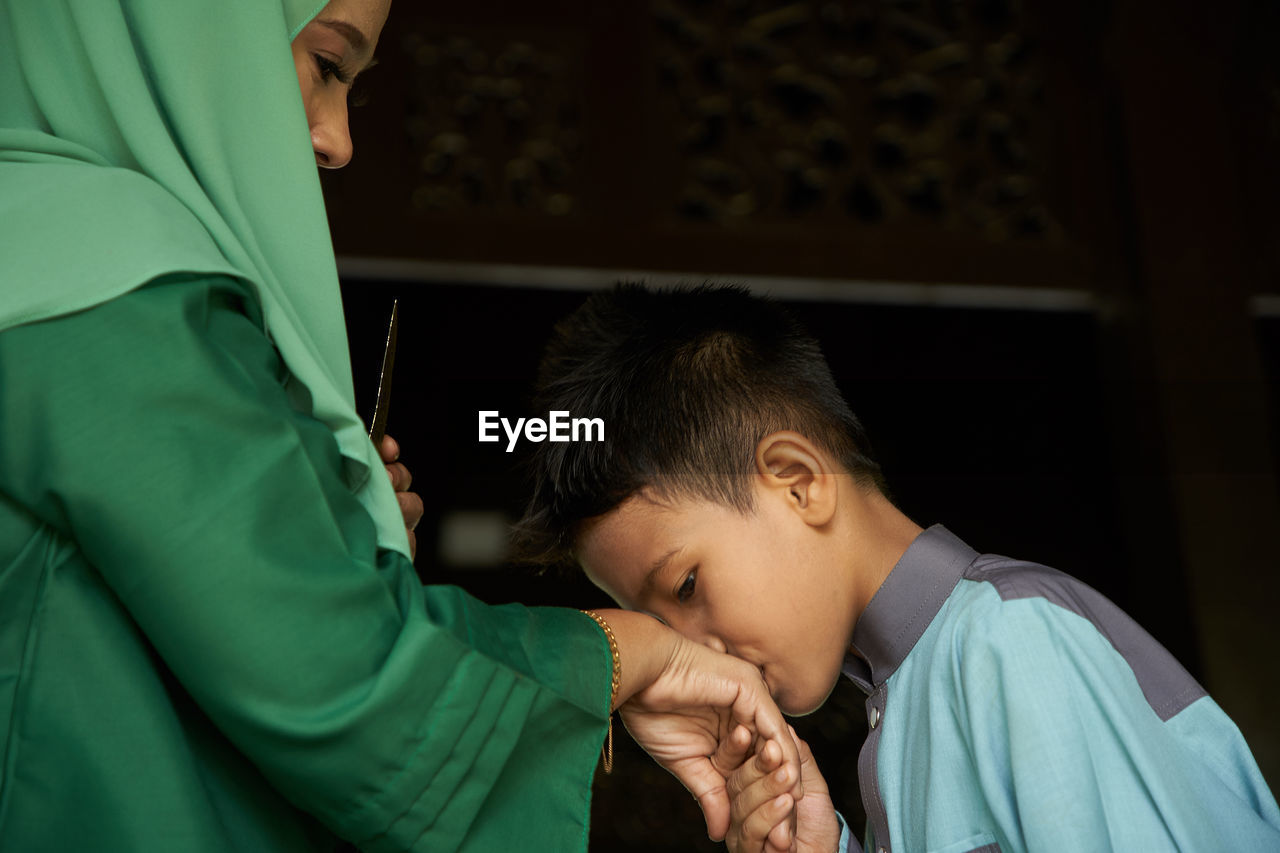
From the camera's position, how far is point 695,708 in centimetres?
106

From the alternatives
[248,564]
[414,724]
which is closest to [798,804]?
[414,724]

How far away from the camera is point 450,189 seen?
2.39 meters

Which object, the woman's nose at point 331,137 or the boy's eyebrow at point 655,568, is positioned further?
the boy's eyebrow at point 655,568

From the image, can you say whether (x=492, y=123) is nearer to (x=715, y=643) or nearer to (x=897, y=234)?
(x=897, y=234)

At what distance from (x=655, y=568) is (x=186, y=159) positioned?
563 millimetres

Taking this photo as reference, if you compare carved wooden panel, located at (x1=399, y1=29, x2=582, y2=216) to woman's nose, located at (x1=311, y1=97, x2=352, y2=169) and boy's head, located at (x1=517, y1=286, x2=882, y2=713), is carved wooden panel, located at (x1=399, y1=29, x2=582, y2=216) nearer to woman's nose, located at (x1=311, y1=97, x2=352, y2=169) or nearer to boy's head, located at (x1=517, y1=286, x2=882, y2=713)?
boy's head, located at (x1=517, y1=286, x2=882, y2=713)

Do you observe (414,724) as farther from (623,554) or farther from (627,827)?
(627,827)

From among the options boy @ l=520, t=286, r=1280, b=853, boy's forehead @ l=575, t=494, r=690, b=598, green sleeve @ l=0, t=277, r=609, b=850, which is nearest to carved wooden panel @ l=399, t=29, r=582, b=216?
boy @ l=520, t=286, r=1280, b=853

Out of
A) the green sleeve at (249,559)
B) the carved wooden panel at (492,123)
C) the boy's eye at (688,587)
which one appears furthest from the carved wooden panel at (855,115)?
the green sleeve at (249,559)

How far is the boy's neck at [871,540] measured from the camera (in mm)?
1160

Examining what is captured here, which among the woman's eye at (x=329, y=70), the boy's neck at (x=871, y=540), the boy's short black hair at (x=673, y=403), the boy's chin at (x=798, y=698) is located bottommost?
the boy's chin at (x=798, y=698)

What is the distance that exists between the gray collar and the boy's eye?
164 millimetres

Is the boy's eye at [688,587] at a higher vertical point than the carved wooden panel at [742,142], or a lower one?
lower

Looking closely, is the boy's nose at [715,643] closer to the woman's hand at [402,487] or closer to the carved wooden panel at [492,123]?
the woman's hand at [402,487]
